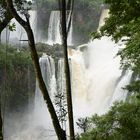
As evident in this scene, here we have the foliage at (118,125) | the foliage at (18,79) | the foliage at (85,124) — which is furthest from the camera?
the foliage at (18,79)

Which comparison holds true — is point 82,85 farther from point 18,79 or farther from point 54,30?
point 54,30

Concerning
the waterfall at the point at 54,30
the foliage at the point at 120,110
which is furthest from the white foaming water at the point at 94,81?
the foliage at the point at 120,110

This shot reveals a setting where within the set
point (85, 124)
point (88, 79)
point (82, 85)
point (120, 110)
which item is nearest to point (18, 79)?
point (82, 85)

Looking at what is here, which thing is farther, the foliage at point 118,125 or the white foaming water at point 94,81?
the white foaming water at point 94,81

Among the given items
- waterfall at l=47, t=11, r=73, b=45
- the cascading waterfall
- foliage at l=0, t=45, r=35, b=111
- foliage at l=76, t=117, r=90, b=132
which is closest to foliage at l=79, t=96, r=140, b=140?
foliage at l=76, t=117, r=90, b=132

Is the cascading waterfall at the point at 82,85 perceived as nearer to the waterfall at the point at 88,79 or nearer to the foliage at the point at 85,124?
the waterfall at the point at 88,79

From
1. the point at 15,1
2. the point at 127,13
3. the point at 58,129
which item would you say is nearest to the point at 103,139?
the point at 58,129

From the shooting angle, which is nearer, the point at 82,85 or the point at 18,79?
the point at 18,79

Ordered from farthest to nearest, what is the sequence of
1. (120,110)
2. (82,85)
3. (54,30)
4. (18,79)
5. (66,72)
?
(54,30), (82,85), (18,79), (120,110), (66,72)

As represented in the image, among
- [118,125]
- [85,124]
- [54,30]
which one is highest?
[54,30]

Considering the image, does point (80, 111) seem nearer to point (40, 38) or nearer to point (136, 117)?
point (40, 38)

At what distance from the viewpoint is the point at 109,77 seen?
1031 inches

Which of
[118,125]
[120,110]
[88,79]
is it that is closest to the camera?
[118,125]

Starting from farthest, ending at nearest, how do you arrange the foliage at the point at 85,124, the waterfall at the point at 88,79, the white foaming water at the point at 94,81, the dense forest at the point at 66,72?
the waterfall at the point at 88,79 < the white foaming water at the point at 94,81 < the foliage at the point at 85,124 < the dense forest at the point at 66,72
